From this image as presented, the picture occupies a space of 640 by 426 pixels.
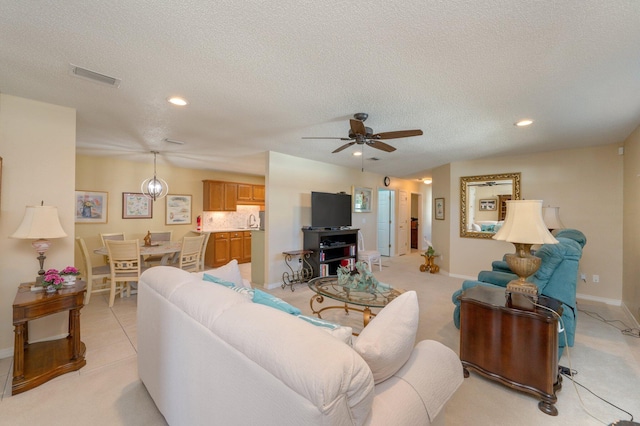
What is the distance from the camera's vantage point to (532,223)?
1.91 metres

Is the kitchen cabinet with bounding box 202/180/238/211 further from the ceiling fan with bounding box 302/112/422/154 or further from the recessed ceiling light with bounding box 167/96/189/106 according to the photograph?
the ceiling fan with bounding box 302/112/422/154

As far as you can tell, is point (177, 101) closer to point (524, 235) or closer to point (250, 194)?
point (524, 235)

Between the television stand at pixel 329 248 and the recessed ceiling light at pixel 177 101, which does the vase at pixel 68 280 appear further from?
the television stand at pixel 329 248

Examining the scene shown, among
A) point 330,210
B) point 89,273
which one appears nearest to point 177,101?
point 89,273

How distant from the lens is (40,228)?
227 centimetres

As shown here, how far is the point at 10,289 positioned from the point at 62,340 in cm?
64

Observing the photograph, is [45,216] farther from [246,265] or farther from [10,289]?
[246,265]

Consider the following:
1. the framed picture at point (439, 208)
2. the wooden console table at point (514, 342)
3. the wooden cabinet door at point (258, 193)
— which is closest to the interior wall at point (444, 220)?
the framed picture at point (439, 208)

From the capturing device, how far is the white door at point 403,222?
7.97 metres

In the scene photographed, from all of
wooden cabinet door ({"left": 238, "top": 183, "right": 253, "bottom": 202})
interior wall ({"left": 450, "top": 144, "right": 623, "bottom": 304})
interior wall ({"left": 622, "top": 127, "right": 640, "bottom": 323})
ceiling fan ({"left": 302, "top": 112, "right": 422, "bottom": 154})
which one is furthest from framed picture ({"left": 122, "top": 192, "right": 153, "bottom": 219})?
interior wall ({"left": 622, "top": 127, "right": 640, "bottom": 323})

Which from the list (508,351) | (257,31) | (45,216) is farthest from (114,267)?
(508,351)

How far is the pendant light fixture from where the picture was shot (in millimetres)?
4978

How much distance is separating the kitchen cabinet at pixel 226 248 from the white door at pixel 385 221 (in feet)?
12.5

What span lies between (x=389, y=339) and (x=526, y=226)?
5.04 ft
